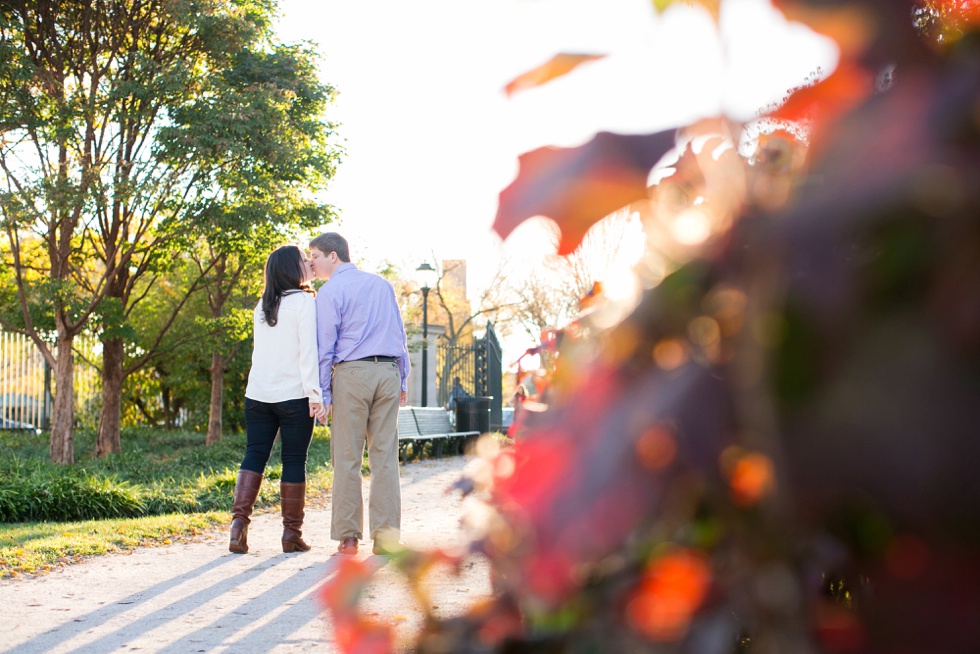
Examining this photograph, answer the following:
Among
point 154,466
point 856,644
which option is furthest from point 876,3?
point 154,466

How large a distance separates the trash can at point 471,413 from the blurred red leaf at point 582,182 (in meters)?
17.0

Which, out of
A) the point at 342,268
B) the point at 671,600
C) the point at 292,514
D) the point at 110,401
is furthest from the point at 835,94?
the point at 110,401

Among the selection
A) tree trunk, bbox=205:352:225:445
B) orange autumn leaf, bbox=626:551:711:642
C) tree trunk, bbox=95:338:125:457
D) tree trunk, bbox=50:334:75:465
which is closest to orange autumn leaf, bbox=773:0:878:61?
orange autumn leaf, bbox=626:551:711:642

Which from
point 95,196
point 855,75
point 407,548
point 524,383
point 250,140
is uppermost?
point 250,140

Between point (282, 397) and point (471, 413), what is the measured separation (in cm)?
1144

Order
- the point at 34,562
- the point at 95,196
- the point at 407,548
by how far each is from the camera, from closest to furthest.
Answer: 1. the point at 407,548
2. the point at 34,562
3. the point at 95,196

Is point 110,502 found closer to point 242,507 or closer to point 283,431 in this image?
point 242,507

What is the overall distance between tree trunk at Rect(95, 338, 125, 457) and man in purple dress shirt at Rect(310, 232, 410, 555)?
10.4 metres

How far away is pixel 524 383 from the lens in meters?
2.01

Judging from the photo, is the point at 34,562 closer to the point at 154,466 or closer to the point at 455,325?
the point at 154,466

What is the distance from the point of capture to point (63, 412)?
13.7m

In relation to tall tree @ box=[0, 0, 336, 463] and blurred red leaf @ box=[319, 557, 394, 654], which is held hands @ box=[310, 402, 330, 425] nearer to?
blurred red leaf @ box=[319, 557, 394, 654]

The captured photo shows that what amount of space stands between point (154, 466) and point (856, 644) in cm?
1375

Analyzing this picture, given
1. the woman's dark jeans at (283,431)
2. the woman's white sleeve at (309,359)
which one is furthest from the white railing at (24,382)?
the woman's white sleeve at (309,359)
